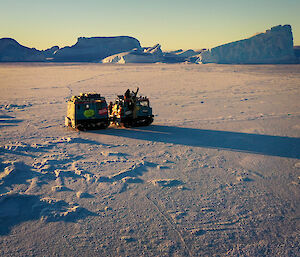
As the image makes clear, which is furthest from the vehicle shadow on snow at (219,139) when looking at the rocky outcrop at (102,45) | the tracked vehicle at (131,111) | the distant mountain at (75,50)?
the rocky outcrop at (102,45)

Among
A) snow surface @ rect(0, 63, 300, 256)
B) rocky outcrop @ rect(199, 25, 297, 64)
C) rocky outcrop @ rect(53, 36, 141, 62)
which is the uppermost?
rocky outcrop @ rect(53, 36, 141, 62)

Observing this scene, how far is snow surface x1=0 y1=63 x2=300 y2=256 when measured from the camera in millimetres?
7062

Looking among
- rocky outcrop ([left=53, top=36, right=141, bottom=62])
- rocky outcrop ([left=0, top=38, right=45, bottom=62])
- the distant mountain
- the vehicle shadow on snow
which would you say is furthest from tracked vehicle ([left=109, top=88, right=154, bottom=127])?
rocky outcrop ([left=53, top=36, right=141, bottom=62])

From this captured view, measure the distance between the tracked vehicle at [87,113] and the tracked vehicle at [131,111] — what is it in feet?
2.86

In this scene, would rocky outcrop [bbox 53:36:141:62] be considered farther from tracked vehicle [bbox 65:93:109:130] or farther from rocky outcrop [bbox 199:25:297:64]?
tracked vehicle [bbox 65:93:109:130]

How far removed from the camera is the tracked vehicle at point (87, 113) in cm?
1596

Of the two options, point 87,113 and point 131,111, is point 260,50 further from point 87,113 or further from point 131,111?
point 87,113

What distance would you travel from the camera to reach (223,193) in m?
9.29

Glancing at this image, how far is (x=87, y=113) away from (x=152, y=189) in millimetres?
8222

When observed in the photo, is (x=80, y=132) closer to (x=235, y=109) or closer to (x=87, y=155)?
(x=87, y=155)

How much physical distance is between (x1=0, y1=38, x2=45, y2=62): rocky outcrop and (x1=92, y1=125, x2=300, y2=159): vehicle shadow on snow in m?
123

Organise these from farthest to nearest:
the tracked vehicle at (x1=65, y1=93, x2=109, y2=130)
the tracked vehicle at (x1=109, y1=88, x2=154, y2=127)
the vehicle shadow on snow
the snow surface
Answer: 1. the tracked vehicle at (x1=109, y1=88, x2=154, y2=127)
2. the tracked vehicle at (x1=65, y1=93, x2=109, y2=130)
3. the vehicle shadow on snow
4. the snow surface

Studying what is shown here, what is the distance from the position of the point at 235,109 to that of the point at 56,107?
15.1 meters

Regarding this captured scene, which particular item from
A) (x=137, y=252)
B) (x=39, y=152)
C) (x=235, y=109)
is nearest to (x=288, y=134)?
(x=235, y=109)
